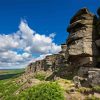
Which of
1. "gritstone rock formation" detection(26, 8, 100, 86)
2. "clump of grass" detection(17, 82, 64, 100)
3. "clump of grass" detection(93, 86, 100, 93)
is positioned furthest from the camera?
"gritstone rock formation" detection(26, 8, 100, 86)

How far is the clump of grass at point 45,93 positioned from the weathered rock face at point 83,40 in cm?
1240

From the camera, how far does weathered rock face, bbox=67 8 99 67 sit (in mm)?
52656

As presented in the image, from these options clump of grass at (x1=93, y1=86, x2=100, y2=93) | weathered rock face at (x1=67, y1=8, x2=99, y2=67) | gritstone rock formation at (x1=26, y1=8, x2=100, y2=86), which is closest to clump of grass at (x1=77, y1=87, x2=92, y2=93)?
clump of grass at (x1=93, y1=86, x2=100, y2=93)

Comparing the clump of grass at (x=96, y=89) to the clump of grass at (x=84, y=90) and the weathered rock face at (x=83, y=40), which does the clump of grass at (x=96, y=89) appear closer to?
the clump of grass at (x=84, y=90)

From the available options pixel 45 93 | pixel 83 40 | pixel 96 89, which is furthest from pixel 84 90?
pixel 83 40

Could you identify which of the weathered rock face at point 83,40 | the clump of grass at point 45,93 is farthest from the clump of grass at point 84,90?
the weathered rock face at point 83,40

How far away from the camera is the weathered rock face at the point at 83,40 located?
2073 inches

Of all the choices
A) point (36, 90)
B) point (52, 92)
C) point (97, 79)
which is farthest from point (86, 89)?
point (36, 90)

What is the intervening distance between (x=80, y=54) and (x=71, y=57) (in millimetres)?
3546

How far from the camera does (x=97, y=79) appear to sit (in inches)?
1719

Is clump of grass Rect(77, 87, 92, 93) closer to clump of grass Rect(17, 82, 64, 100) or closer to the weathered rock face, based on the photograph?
clump of grass Rect(17, 82, 64, 100)

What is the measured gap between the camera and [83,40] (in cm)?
5353

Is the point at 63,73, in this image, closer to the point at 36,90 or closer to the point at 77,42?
the point at 77,42

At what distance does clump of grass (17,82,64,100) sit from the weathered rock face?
40.7ft
